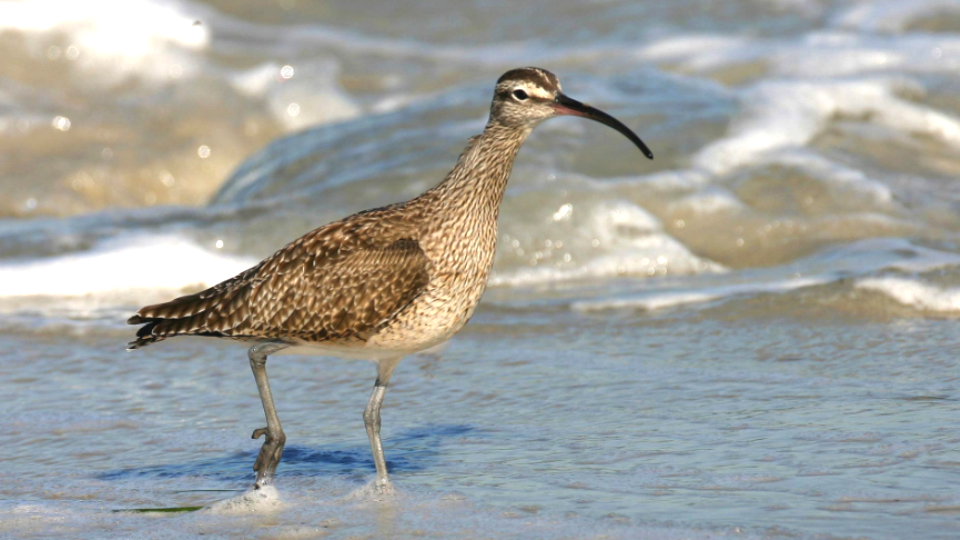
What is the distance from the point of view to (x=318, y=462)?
598 cm

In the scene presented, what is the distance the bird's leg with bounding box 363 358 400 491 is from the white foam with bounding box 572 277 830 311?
2948 mm

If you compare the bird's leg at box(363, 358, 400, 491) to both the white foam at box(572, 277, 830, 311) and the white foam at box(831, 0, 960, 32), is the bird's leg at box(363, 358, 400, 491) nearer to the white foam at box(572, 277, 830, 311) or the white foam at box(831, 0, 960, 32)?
the white foam at box(572, 277, 830, 311)

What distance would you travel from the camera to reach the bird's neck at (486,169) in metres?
5.84

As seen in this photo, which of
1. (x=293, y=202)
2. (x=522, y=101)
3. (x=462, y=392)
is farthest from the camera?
(x=293, y=202)

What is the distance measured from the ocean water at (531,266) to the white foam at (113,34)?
0.13ft

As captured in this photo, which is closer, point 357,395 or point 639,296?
point 357,395

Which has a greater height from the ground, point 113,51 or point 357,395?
point 113,51

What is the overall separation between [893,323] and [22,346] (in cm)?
526

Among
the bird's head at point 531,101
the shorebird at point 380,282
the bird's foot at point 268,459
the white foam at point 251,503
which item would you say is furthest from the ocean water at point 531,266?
the bird's head at point 531,101

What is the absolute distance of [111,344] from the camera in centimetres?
817

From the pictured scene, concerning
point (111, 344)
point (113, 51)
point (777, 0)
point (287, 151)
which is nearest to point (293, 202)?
point (287, 151)

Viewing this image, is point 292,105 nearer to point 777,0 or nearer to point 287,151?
point 287,151

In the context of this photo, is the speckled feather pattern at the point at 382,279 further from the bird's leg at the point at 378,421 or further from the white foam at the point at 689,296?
the white foam at the point at 689,296

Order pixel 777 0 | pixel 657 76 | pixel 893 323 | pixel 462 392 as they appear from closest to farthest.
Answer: pixel 462 392
pixel 893 323
pixel 657 76
pixel 777 0
